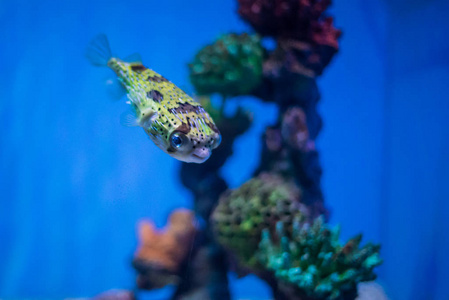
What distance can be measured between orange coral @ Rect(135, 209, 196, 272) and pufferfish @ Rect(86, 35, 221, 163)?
2634 millimetres

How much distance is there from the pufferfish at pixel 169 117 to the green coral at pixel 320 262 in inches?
58.2

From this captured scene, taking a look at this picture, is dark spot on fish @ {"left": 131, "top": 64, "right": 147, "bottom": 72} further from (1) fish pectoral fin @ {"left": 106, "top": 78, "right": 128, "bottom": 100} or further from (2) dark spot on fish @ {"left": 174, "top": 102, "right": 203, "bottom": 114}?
(2) dark spot on fish @ {"left": 174, "top": 102, "right": 203, "bottom": 114}

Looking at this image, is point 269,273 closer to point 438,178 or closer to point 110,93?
point 110,93

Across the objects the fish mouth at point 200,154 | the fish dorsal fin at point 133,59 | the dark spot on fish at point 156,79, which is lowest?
the fish mouth at point 200,154

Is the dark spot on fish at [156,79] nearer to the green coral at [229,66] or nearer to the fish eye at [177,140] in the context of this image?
the fish eye at [177,140]

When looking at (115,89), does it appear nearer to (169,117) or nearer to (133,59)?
(133,59)

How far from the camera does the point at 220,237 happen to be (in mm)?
3611

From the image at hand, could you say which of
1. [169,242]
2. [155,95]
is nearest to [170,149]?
[155,95]

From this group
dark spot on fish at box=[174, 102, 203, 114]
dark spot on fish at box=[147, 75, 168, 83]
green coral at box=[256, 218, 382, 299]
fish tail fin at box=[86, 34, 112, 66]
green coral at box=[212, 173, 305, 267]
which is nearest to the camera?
dark spot on fish at box=[174, 102, 203, 114]

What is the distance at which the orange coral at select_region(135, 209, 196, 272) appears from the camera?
14.1ft

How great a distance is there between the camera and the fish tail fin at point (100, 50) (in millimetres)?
2473

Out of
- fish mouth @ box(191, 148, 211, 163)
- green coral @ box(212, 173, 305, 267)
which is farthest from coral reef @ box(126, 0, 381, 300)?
fish mouth @ box(191, 148, 211, 163)

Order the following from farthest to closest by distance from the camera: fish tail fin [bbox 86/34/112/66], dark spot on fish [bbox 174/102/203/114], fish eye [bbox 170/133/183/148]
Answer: fish tail fin [bbox 86/34/112/66] → dark spot on fish [bbox 174/102/203/114] → fish eye [bbox 170/133/183/148]

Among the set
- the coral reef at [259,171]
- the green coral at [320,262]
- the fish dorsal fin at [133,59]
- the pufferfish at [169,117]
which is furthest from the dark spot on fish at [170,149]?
A: the coral reef at [259,171]
